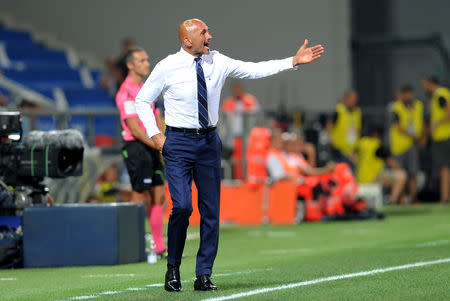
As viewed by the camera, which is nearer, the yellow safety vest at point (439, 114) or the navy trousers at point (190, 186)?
the navy trousers at point (190, 186)

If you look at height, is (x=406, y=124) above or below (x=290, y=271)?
above

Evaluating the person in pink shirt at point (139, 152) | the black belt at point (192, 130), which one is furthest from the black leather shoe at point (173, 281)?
the person in pink shirt at point (139, 152)

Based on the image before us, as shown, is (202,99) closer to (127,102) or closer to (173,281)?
(173,281)

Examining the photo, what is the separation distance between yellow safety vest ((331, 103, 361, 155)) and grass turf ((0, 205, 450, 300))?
530cm

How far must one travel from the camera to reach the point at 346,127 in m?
20.3

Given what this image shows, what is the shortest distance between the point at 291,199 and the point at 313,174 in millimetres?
902

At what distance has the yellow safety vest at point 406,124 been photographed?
20625mm

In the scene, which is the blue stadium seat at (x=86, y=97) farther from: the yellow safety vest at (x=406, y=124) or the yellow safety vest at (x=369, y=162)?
the yellow safety vest at (x=406, y=124)

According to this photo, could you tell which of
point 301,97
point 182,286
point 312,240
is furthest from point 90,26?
point 182,286

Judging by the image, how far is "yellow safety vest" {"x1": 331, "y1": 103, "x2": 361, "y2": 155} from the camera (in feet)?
66.5

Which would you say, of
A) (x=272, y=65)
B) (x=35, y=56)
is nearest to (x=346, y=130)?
(x=35, y=56)

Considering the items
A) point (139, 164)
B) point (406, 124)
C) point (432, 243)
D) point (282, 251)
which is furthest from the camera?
point (406, 124)

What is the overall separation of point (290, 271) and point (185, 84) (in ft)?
7.31

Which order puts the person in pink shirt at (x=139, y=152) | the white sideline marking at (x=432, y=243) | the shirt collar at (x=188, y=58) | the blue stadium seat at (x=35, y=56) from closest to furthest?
the shirt collar at (x=188, y=58) → the person in pink shirt at (x=139, y=152) → the white sideline marking at (x=432, y=243) → the blue stadium seat at (x=35, y=56)
